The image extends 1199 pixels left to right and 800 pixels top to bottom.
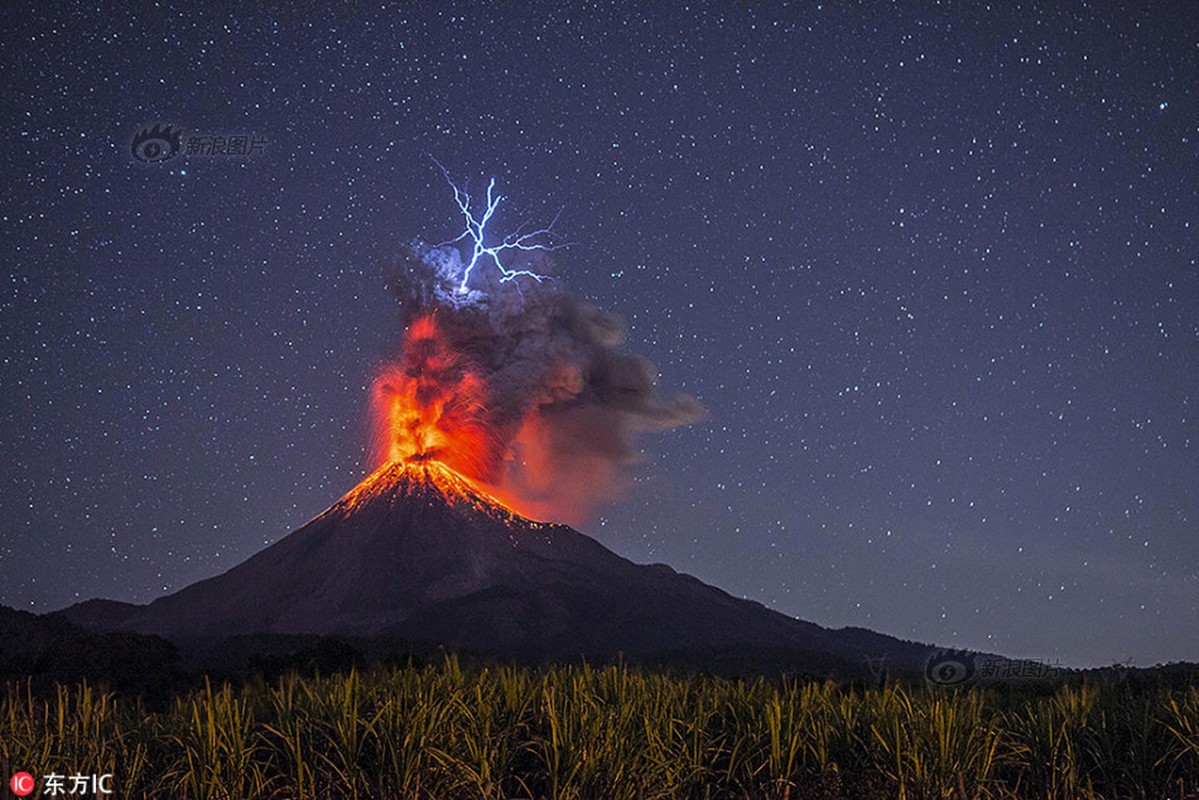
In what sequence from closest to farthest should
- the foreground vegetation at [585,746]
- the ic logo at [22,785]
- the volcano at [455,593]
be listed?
the ic logo at [22,785], the foreground vegetation at [585,746], the volcano at [455,593]

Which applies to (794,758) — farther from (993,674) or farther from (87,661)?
(87,661)

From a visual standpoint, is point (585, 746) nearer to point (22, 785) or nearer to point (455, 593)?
point (22, 785)

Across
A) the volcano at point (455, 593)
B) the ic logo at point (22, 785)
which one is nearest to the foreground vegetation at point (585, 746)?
the ic logo at point (22, 785)

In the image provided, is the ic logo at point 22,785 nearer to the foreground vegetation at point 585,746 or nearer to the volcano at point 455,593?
the foreground vegetation at point 585,746

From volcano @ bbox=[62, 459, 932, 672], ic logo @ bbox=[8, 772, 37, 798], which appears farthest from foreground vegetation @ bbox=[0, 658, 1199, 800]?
volcano @ bbox=[62, 459, 932, 672]

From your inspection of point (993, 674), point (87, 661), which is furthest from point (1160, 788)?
point (87, 661)
